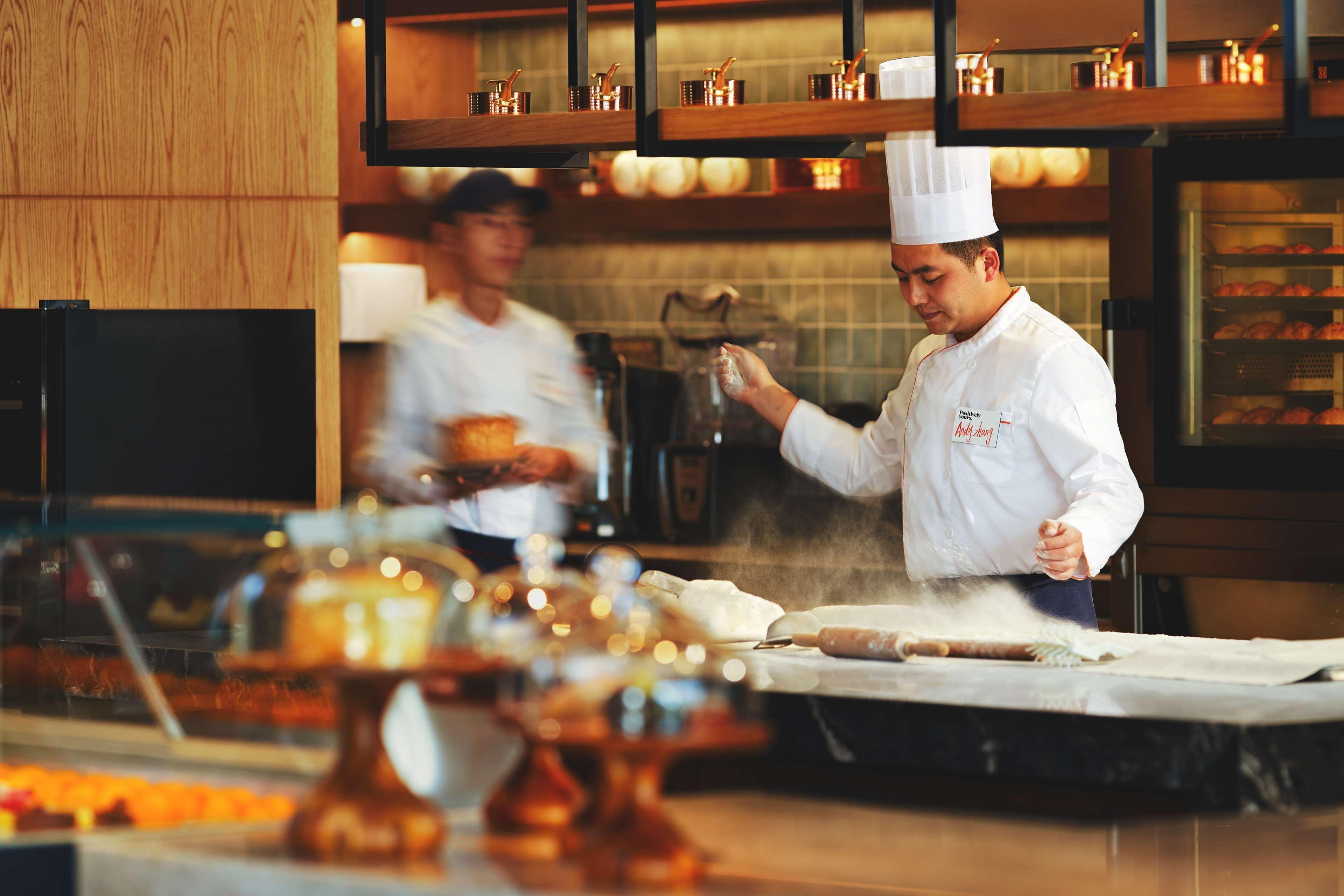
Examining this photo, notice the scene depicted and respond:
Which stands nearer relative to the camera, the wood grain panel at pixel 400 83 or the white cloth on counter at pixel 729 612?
the white cloth on counter at pixel 729 612

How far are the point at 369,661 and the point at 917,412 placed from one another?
6.35 feet

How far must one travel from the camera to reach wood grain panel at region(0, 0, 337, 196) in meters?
4.09

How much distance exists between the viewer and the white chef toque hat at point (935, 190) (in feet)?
9.48

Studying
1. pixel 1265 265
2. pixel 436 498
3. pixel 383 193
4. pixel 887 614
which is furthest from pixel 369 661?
pixel 383 193

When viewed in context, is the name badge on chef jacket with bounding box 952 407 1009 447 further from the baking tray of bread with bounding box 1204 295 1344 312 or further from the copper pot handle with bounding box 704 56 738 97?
the baking tray of bread with bounding box 1204 295 1344 312

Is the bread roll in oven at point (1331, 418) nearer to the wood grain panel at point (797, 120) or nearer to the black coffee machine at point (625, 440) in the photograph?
the wood grain panel at point (797, 120)

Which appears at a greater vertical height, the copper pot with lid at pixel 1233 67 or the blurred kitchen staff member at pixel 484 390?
the copper pot with lid at pixel 1233 67

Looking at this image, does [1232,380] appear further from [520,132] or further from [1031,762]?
[1031,762]

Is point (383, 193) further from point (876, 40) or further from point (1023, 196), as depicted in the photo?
point (1023, 196)

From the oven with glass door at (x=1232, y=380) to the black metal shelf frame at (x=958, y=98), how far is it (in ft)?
4.47

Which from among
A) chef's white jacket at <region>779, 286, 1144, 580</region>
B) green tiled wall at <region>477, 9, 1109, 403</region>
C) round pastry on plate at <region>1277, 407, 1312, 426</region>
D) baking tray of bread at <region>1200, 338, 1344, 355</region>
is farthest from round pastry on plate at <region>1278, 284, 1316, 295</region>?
chef's white jacket at <region>779, 286, 1144, 580</region>

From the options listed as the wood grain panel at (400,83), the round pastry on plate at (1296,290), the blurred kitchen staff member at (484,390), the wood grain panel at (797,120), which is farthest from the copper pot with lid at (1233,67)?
the wood grain panel at (400,83)

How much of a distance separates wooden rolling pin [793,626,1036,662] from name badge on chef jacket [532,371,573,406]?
1.00 meters

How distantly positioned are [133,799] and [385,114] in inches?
71.4
